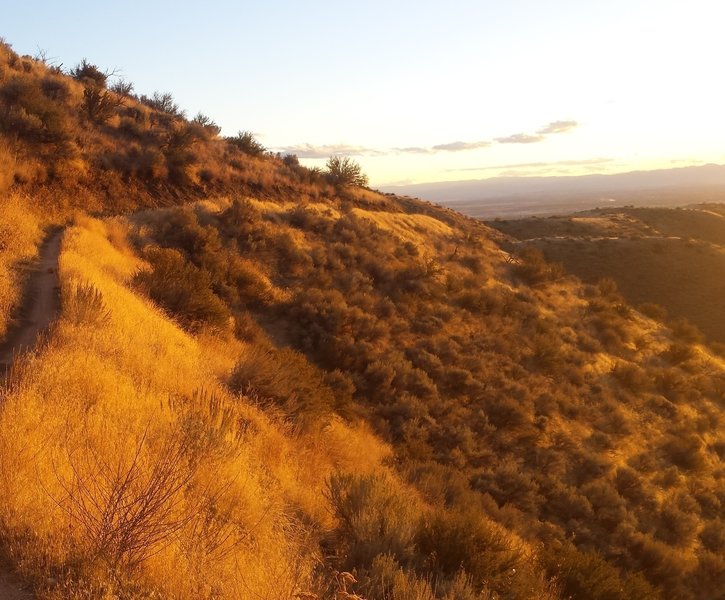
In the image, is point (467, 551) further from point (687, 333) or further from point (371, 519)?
point (687, 333)

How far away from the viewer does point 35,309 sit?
816 cm

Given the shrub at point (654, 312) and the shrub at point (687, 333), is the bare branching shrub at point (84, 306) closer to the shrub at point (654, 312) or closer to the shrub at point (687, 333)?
the shrub at point (687, 333)

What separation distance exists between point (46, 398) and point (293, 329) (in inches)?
367

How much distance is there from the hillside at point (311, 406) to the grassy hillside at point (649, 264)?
5.54 m

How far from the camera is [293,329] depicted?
14.2m

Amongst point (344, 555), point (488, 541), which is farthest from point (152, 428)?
point (488, 541)

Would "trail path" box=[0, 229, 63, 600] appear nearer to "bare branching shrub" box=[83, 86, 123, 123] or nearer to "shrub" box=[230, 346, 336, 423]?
"shrub" box=[230, 346, 336, 423]

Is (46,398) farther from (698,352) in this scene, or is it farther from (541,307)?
(698,352)

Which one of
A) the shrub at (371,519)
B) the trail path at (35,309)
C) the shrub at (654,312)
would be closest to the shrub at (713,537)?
the shrub at (371,519)

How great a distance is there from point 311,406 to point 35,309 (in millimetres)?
4648

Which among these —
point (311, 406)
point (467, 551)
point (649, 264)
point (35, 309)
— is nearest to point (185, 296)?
point (35, 309)

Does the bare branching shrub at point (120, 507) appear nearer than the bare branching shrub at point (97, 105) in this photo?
Yes

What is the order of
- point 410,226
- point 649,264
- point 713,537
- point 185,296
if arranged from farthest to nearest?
point 649,264, point 410,226, point 713,537, point 185,296

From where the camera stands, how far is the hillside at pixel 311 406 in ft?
13.1
